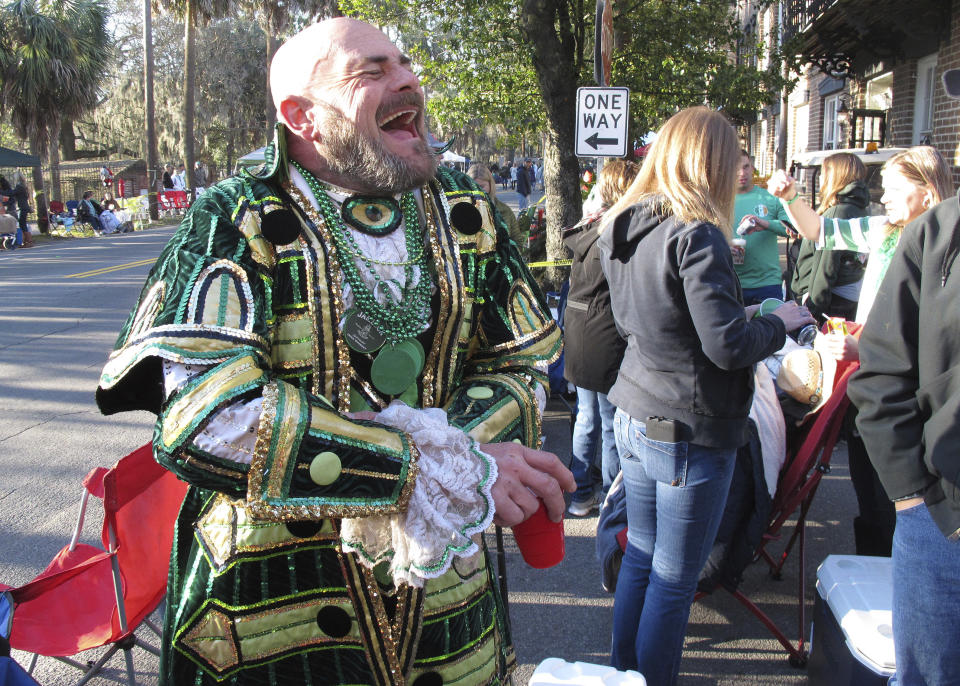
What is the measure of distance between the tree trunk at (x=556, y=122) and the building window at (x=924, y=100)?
13.8 ft

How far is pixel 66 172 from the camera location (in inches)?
1293

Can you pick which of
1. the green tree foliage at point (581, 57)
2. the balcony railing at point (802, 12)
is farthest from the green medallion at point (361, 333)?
the balcony railing at point (802, 12)

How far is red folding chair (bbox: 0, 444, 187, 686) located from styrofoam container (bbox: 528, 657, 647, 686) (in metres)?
1.63

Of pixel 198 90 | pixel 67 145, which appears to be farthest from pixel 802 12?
pixel 198 90

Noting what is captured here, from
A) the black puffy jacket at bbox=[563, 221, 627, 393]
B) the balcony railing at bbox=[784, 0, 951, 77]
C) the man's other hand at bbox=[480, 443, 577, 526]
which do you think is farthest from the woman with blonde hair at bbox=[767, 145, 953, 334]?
the balcony railing at bbox=[784, 0, 951, 77]

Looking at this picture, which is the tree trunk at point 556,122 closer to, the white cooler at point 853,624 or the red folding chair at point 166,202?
the white cooler at point 853,624

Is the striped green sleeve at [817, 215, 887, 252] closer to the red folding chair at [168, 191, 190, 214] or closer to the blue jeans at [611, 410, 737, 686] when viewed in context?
the blue jeans at [611, 410, 737, 686]

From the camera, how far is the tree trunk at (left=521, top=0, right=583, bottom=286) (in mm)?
7859

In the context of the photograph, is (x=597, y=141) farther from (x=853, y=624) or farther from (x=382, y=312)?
(x=382, y=312)

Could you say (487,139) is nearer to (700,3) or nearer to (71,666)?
(700,3)

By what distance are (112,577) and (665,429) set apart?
1.99 meters

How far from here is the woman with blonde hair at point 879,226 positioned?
3.20m

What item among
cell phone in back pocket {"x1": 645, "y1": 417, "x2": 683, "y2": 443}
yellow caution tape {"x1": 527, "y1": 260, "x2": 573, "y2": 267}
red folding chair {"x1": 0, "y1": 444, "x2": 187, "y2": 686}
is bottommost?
red folding chair {"x1": 0, "y1": 444, "x2": 187, "y2": 686}

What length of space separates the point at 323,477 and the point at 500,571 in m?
0.75
